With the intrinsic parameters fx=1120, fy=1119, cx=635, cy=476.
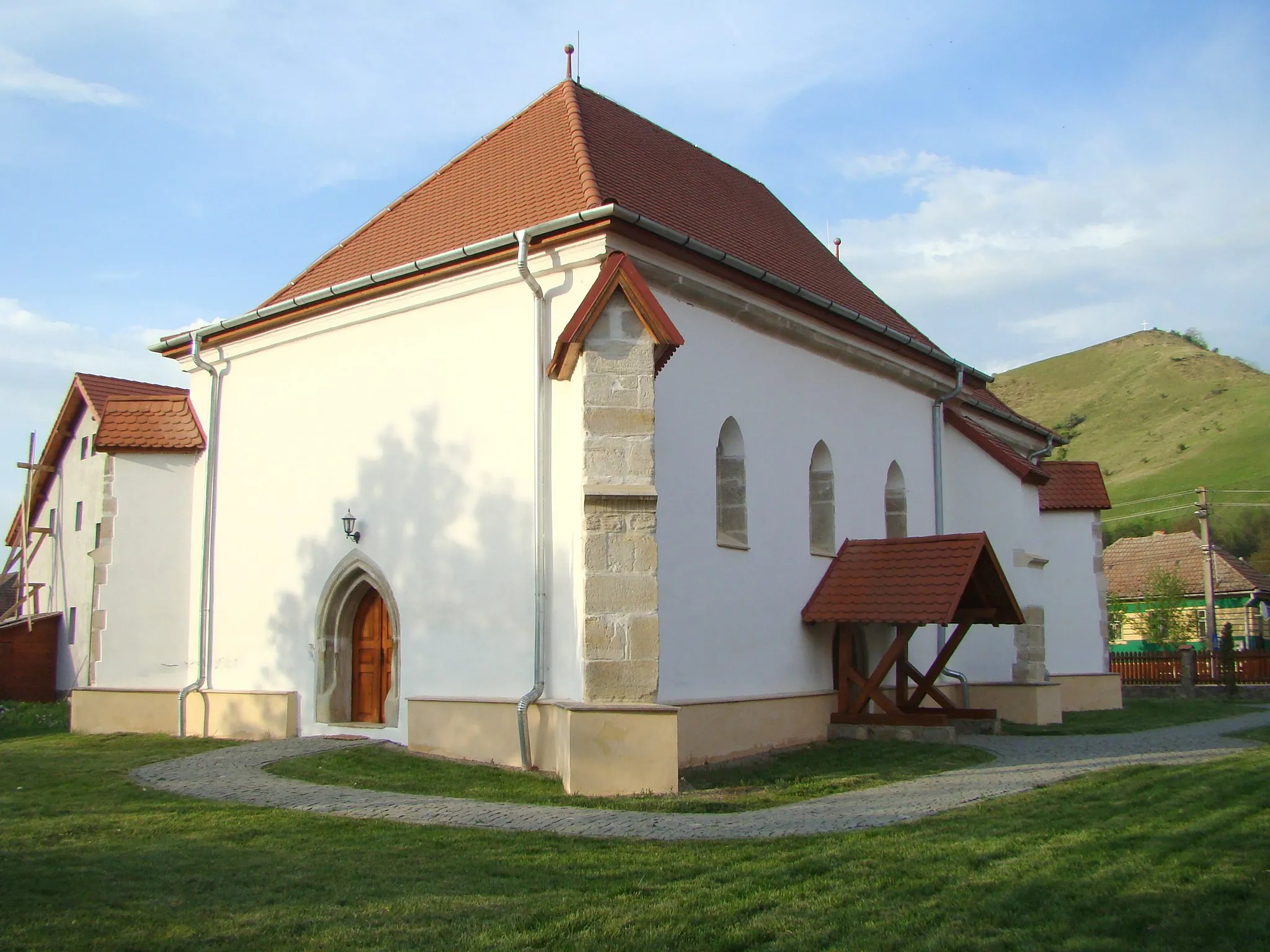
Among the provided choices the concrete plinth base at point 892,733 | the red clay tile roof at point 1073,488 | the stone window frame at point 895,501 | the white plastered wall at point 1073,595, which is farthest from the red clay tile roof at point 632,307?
the white plastered wall at point 1073,595

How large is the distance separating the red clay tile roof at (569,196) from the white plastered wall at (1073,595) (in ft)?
24.0

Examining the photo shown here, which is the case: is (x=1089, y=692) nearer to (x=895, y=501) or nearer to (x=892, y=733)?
(x=895, y=501)

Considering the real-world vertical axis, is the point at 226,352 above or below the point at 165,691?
above

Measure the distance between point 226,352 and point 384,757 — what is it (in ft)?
22.0

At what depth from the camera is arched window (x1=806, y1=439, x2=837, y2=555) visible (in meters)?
15.6

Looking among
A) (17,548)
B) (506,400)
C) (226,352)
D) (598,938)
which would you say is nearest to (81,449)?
(17,548)

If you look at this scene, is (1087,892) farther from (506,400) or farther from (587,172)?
(587,172)

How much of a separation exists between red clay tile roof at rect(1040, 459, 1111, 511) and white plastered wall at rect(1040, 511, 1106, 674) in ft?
0.77

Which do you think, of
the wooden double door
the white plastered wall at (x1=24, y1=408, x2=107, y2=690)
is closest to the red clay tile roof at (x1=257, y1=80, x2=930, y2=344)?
the wooden double door

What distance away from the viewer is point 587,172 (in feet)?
43.9

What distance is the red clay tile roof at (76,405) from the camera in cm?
2519

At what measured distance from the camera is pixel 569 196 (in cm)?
1313

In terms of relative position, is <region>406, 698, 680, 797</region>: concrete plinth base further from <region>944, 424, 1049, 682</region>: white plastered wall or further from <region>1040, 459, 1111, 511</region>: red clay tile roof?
<region>1040, 459, 1111, 511</region>: red clay tile roof

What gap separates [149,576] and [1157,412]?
94211 mm
